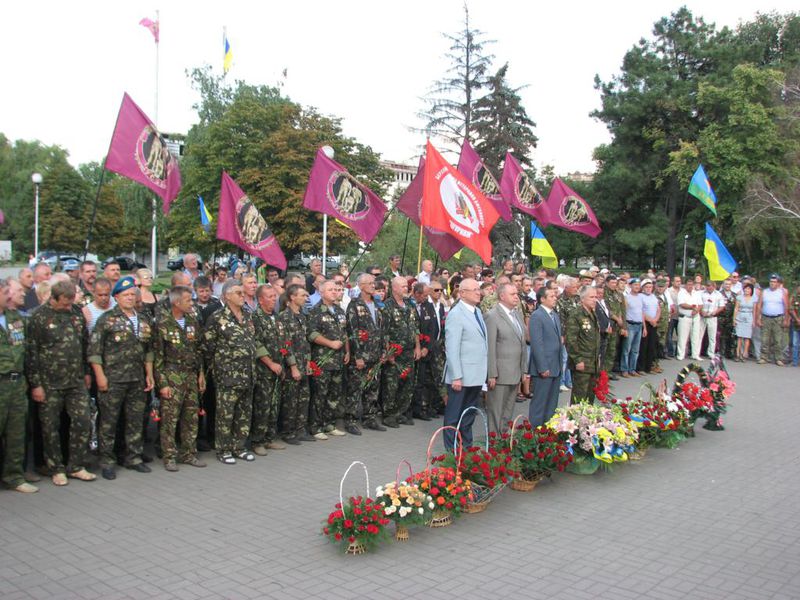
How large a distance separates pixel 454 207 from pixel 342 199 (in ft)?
6.87

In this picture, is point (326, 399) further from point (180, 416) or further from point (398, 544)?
point (398, 544)

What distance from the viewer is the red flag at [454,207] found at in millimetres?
9961

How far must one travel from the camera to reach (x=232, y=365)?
24.0ft

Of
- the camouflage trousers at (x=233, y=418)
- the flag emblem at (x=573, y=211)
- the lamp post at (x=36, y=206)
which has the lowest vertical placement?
the camouflage trousers at (x=233, y=418)

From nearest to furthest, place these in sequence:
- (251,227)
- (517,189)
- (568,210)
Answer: (251,227), (517,189), (568,210)

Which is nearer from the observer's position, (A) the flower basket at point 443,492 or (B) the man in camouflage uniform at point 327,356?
(A) the flower basket at point 443,492

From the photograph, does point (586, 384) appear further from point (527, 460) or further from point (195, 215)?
point (195, 215)

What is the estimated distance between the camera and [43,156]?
223 feet

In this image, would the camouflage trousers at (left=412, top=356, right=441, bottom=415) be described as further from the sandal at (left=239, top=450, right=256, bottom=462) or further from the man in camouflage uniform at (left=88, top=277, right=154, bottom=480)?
the man in camouflage uniform at (left=88, top=277, right=154, bottom=480)

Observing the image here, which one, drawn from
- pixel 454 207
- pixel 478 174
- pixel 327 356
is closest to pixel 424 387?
pixel 327 356

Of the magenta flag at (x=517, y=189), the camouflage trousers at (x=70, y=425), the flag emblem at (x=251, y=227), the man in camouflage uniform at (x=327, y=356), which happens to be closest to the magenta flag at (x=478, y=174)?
the magenta flag at (x=517, y=189)

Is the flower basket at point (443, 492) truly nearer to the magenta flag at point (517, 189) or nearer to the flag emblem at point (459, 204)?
the flag emblem at point (459, 204)

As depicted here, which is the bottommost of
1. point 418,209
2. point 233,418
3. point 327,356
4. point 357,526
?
point 357,526

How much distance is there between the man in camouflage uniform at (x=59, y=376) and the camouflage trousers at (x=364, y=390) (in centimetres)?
325
